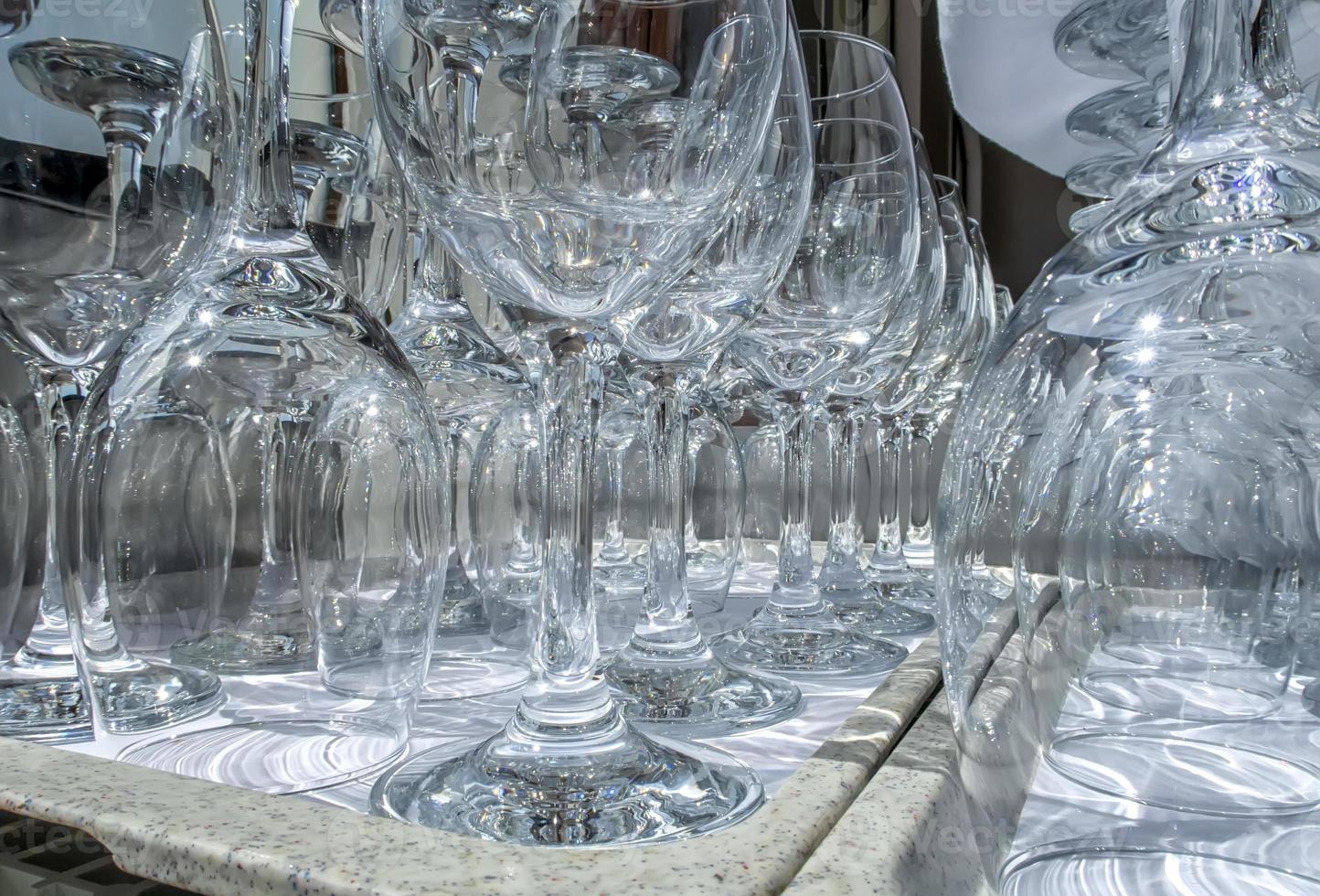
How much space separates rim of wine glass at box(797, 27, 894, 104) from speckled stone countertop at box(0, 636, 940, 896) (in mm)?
397

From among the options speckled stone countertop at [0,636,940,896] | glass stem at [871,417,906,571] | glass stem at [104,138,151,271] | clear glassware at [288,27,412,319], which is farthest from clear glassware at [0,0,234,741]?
glass stem at [871,417,906,571]

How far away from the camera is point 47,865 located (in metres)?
0.26

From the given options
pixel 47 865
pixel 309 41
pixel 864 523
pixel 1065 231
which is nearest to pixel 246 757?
pixel 47 865

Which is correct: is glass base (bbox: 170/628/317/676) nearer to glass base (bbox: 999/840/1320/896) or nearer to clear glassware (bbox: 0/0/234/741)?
clear glassware (bbox: 0/0/234/741)

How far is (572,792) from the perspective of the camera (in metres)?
0.27

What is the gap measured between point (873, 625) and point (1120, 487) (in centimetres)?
37

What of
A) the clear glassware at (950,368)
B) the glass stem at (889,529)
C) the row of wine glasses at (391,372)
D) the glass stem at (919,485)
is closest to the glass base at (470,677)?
the row of wine glasses at (391,372)

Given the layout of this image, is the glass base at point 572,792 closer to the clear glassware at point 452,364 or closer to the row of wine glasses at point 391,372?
the row of wine glasses at point 391,372

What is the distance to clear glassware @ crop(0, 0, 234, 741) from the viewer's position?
32 cm

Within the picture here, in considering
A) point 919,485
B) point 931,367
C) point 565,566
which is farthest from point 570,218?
point 919,485

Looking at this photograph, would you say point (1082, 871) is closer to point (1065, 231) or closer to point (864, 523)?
Result: point (864, 523)

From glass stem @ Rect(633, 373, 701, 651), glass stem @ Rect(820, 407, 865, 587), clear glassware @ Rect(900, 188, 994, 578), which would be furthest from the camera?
clear glassware @ Rect(900, 188, 994, 578)

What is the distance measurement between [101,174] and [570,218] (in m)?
0.17

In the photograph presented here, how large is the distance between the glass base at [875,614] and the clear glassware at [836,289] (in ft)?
0.21
